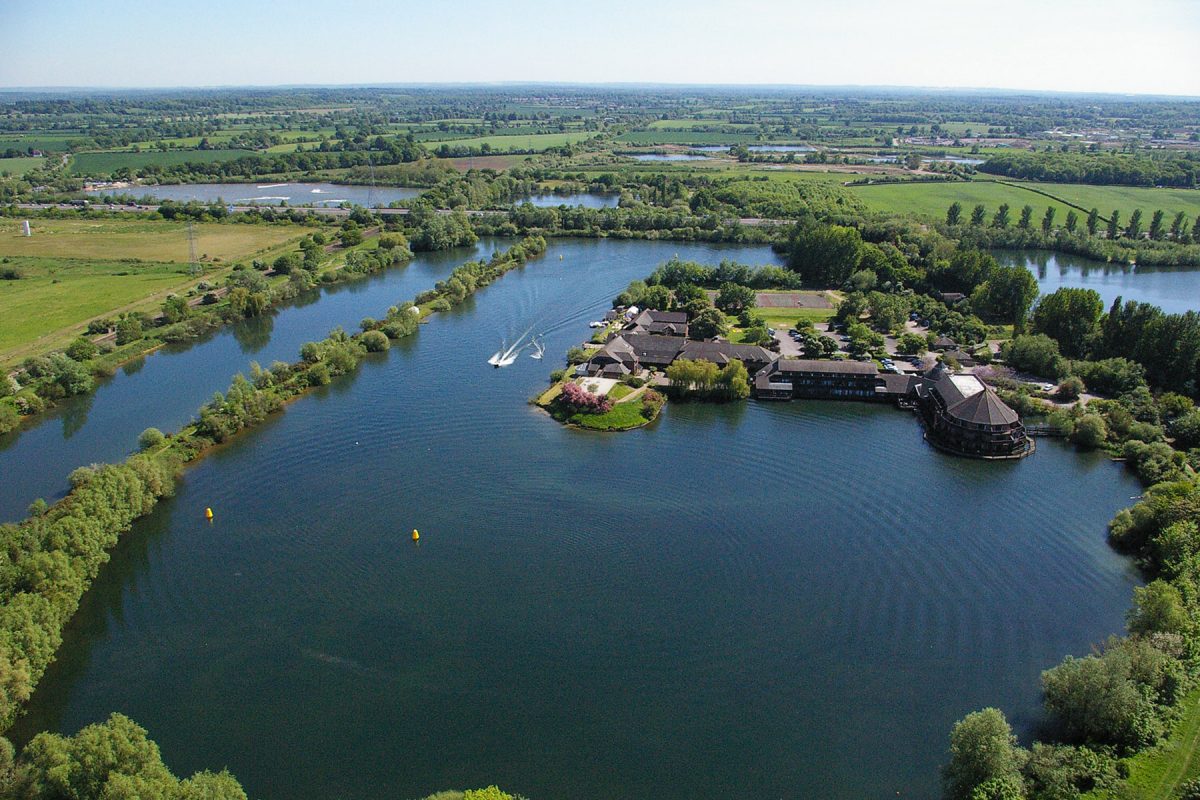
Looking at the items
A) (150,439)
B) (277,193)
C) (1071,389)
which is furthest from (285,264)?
(1071,389)

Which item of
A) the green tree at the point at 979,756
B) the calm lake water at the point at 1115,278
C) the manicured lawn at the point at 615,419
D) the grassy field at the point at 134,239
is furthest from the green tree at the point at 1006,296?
the grassy field at the point at 134,239

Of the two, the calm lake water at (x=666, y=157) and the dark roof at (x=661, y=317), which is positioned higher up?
the calm lake water at (x=666, y=157)

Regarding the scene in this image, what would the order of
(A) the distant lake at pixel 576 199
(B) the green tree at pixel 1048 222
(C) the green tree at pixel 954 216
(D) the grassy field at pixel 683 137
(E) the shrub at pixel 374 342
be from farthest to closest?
(D) the grassy field at pixel 683 137 < (A) the distant lake at pixel 576 199 < (C) the green tree at pixel 954 216 < (B) the green tree at pixel 1048 222 < (E) the shrub at pixel 374 342

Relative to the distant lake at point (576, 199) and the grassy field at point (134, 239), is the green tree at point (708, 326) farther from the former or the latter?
the distant lake at point (576, 199)

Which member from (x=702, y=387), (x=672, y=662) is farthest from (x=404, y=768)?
(x=702, y=387)

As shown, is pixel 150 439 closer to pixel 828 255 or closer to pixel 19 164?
pixel 828 255

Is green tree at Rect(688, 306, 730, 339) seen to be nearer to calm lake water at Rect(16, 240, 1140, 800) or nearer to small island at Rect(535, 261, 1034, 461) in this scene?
small island at Rect(535, 261, 1034, 461)
